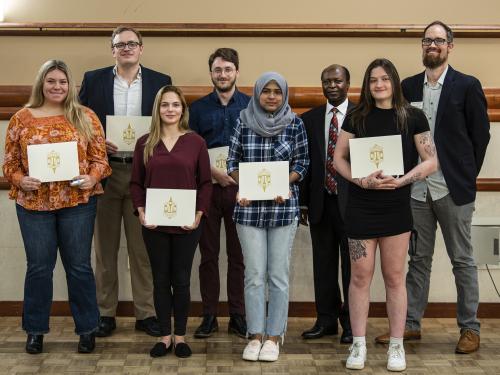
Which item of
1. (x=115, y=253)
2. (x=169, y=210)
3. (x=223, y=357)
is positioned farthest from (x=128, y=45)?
(x=223, y=357)

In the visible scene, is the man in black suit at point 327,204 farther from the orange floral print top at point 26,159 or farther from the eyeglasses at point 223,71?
the orange floral print top at point 26,159

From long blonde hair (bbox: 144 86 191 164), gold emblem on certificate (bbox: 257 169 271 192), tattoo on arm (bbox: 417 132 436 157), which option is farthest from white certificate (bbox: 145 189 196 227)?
tattoo on arm (bbox: 417 132 436 157)

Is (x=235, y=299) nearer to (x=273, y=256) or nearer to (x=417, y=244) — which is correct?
(x=273, y=256)

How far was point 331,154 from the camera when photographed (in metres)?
3.91

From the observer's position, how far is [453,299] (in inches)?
180

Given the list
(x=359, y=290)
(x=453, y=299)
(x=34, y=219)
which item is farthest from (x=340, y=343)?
(x=34, y=219)

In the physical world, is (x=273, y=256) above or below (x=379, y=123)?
below

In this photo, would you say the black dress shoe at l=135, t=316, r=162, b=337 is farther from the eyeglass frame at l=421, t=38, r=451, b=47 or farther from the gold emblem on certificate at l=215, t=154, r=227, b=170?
the eyeglass frame at l=421, t=38, r=451, b=47

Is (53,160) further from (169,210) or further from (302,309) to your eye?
(302,309)

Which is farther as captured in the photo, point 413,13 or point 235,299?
point 413,13

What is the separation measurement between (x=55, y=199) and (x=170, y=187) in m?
0.53

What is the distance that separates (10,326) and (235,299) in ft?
4.06

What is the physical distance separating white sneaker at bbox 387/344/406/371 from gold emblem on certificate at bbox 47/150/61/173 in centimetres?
170

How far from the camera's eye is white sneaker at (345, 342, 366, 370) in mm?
3490
